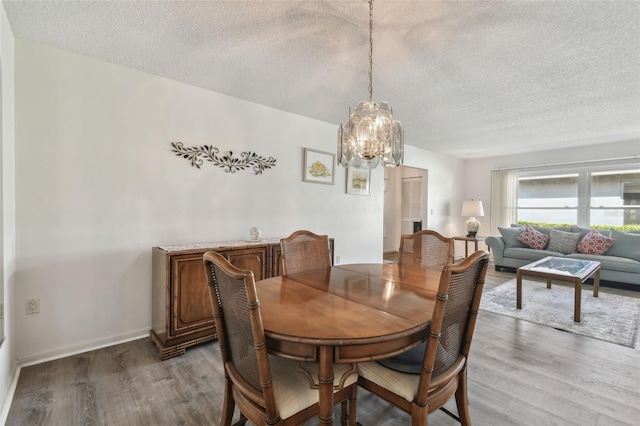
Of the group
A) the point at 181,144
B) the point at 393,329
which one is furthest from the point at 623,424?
the point at 181,144

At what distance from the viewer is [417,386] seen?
1.20 metres

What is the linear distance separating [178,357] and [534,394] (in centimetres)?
250

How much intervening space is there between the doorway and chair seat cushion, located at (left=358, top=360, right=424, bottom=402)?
5.17m

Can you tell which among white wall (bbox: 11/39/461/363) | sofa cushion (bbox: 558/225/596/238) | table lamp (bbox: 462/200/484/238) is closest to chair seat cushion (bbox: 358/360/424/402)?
white wall (bbox: 11/39/461/363)

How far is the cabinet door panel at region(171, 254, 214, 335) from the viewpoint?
7.55ft

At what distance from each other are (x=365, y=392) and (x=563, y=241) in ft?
16.1

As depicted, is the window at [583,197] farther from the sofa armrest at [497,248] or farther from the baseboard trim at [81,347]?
the baseboard trim at [81,347]

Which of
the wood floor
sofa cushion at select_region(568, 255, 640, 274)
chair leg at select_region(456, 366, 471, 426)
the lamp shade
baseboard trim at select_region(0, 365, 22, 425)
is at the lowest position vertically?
the wood floor

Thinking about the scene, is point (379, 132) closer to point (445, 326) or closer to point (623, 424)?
point (445, 326)

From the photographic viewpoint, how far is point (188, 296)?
93.2 inches

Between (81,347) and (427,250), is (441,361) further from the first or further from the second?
(81,347)

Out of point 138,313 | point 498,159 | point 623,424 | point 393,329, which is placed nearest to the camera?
point 393,329

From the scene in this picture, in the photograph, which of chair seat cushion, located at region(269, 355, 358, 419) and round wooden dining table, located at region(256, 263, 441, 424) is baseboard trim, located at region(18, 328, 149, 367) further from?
chair seat cushion, located at region(269, 355, 358, 419)

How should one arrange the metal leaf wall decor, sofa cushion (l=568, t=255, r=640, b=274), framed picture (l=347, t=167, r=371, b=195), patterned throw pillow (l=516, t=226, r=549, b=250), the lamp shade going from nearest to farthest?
the metal leaf wall decor
sofa cushion (l=568, t=255, r=640, b=274)
framed picture (l=347, t=167, r=371, b=195)
patterned throw pillow (l=516, t=226, r=549, b=250)
the lamp shade
